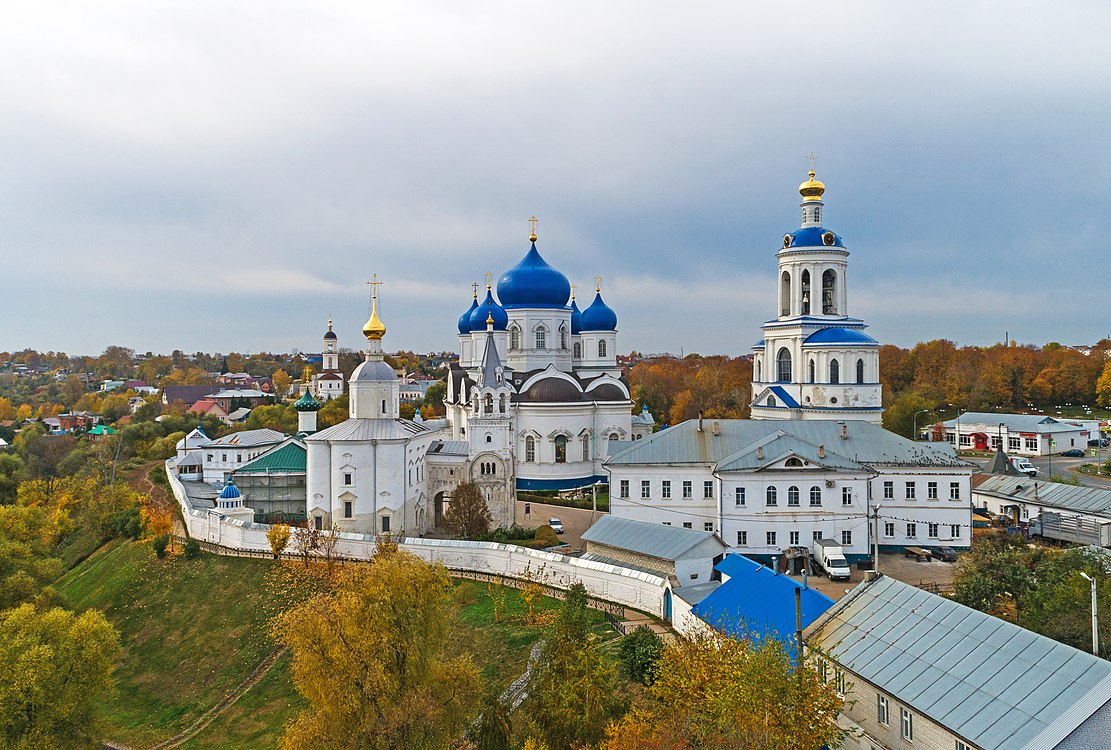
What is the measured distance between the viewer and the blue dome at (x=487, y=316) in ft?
151

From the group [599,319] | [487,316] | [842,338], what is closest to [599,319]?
[599,319]

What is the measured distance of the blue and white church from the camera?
39000 millimetres

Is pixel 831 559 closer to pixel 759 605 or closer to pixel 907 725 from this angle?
pixel 759 605

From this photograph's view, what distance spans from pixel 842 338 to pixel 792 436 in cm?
1262

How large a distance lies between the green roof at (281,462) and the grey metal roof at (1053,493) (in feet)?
101

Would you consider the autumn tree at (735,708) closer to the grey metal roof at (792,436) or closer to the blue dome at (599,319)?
the grey metal roof at (792,436)

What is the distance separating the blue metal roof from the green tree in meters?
15.4

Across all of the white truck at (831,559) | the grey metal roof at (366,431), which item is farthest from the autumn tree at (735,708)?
the grey metal roof at (366,431)

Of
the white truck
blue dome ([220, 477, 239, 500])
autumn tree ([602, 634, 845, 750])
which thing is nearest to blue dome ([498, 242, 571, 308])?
blue dome ([220, 477, 239, 500])

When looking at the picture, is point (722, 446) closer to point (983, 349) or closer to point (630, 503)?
point (630, 503)

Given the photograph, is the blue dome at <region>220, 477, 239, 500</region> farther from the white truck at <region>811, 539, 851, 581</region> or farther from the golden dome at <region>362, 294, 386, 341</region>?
the white truck at <region>811, 539, 851, 581</region>

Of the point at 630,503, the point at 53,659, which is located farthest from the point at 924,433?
the point at 53,659

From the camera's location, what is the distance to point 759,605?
17.8 m

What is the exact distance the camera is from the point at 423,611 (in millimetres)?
15875
